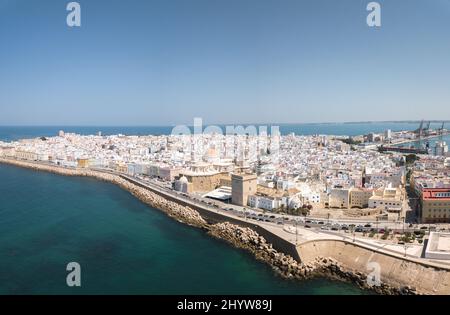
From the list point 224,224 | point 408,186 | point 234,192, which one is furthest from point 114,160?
point 408,186

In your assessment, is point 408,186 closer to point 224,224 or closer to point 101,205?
point 224,224

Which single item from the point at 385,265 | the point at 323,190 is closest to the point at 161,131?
the point at 323,190

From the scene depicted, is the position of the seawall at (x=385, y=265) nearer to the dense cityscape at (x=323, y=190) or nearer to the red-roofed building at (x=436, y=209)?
the dense cityscape at (x=323, y=190)

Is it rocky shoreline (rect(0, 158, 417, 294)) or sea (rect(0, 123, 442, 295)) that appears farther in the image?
rocky shoreline (rect(0, 158, 417, 294))

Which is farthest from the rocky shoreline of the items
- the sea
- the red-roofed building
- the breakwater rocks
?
the red-roofed building

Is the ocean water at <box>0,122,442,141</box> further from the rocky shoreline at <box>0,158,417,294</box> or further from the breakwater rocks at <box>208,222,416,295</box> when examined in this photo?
the breakwater rocks at <box>208,222,416,295</box>

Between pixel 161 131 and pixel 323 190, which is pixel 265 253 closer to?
pixel 323 190

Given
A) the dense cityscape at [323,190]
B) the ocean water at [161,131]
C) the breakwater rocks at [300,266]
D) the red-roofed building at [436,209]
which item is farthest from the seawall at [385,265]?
the ocean water at [161,131]
